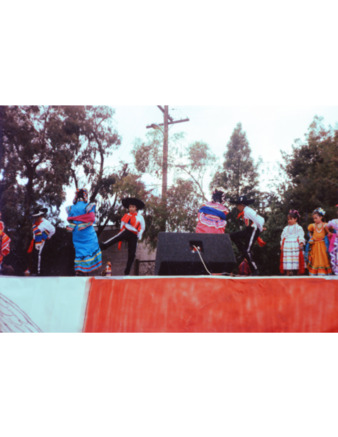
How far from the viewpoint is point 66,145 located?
526 centimetres

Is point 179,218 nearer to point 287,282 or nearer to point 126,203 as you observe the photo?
point 126,203

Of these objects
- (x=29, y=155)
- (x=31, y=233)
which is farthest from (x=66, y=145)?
(x=31, y=233)

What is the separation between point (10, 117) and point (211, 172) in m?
3.15

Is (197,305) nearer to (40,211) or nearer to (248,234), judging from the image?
(248,234)

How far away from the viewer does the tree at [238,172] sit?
223 inches

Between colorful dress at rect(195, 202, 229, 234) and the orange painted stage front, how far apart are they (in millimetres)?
1801

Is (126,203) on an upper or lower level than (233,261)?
upper

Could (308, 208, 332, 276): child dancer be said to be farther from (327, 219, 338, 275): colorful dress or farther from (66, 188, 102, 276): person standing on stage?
(66, 188, 102, 276): person standing on stage

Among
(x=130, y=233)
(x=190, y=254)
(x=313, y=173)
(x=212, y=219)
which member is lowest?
(x=190, y=254)

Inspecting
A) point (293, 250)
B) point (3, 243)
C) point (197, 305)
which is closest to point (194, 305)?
point (197, 305)

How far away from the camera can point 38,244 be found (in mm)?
4301

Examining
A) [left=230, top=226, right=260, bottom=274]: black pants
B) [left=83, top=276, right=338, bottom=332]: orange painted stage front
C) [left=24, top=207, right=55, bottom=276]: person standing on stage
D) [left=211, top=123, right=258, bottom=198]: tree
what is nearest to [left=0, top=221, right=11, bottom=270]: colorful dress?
[left=24, top=207, right=55, bottom=276]: person standing on stage

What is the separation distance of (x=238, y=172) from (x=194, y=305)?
12.3ft

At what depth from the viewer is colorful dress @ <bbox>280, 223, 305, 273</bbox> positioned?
453 centimetres
